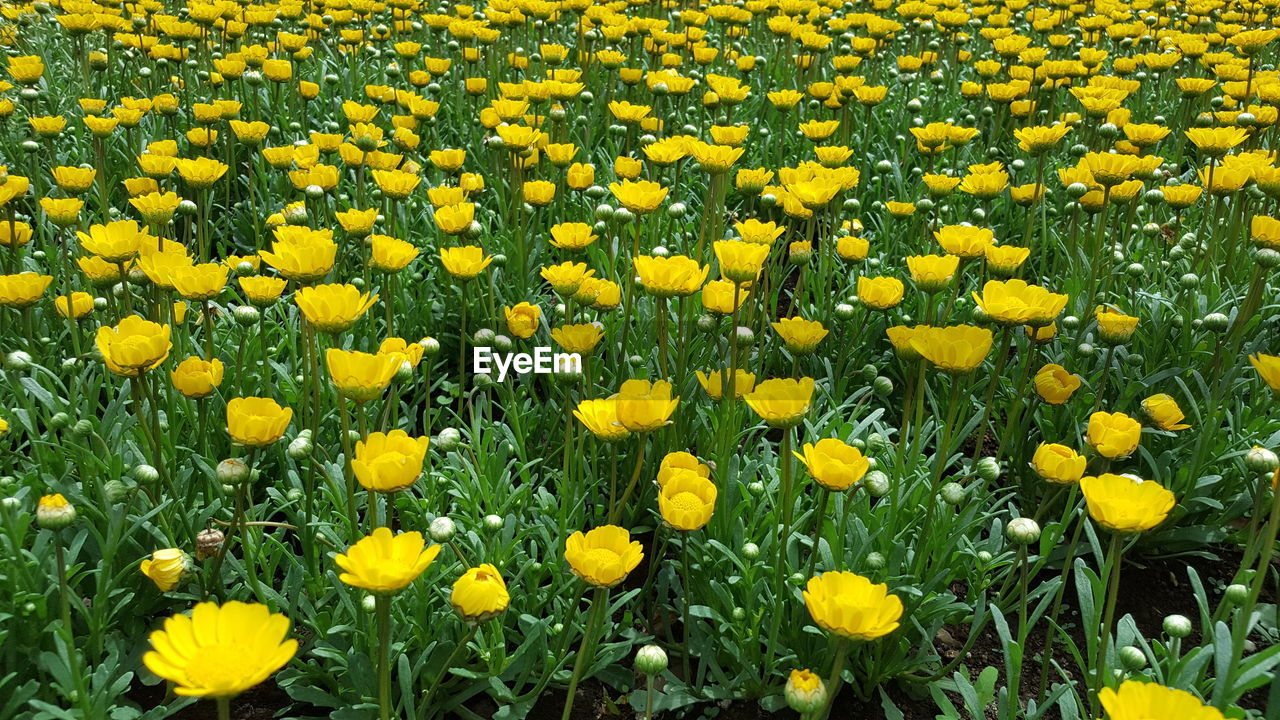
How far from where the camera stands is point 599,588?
180cm

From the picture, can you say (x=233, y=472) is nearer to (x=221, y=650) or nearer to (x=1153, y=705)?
(x=221, y=650)

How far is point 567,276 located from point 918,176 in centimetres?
303

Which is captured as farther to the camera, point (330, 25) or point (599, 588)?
point (330, 25)

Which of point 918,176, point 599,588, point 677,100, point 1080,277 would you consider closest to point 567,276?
point 599,588

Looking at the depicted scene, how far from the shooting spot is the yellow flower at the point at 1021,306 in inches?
91.0

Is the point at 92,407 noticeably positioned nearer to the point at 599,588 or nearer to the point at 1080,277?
the point at 599,588

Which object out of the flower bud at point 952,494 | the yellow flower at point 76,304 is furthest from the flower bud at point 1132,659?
the yellow flower at point 76,304

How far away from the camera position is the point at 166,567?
206 centimetres

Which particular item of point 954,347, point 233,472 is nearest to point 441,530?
point 233,472

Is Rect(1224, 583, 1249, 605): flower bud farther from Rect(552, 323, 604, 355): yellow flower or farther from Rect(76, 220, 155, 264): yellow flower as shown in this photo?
Rect(76, 220, 155, 264): yellow flower

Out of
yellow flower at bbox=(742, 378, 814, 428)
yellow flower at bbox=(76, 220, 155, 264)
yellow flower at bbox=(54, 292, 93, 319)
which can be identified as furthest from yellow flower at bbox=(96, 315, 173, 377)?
yellow flower at bbox=(742, 378, 814, 428)

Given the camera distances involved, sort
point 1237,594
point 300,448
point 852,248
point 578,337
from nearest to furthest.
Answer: point 1237,594 → point 300,448 → point 578,337 → point 852,248

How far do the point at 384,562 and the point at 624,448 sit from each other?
5.06ft

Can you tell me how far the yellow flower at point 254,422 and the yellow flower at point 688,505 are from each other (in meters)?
0.78
